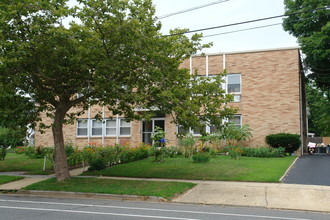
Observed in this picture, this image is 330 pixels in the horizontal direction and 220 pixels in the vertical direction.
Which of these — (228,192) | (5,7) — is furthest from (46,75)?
(228,192)

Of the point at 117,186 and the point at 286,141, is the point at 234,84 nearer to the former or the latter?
the point at 286,141

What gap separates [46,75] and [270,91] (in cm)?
1489

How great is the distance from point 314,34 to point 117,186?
18.2 metres

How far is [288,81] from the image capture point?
73.2 ft

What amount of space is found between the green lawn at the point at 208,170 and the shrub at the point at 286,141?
387 cm

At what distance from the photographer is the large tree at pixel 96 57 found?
1103 cm

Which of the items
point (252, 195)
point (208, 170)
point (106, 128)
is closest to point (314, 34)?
point (208, 170)

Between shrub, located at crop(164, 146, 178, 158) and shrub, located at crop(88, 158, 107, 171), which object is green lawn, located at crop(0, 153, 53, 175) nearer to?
shrub, located at crop(88, 158, 107, 171)

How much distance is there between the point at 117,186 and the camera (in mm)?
12156

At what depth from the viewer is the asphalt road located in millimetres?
8117

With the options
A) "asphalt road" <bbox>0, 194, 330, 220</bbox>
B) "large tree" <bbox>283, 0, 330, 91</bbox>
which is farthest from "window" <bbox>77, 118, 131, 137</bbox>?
"asphalt road" <bbox>0, 194, 330, 220</bbox>

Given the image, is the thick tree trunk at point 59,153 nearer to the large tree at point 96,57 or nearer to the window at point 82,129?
the large tree at point 96,57

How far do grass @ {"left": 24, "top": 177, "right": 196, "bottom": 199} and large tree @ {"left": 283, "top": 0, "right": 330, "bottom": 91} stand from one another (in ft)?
49.6

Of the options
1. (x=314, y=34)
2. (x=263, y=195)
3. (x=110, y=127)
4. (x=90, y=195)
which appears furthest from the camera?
(x=110, y=127)
